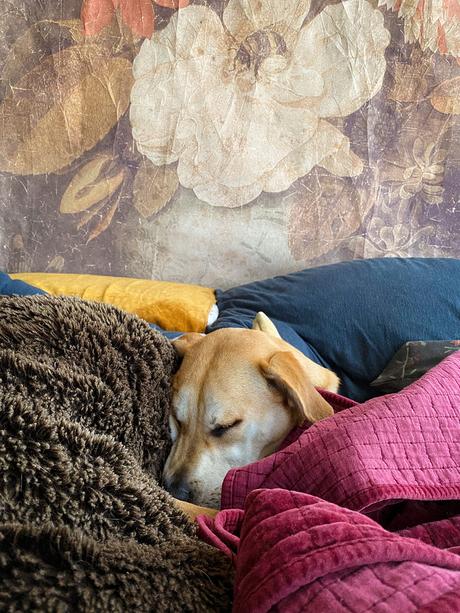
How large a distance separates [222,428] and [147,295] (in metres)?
0.85

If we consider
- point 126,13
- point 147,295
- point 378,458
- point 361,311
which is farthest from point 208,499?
point 126,13

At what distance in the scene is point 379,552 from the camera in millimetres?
494

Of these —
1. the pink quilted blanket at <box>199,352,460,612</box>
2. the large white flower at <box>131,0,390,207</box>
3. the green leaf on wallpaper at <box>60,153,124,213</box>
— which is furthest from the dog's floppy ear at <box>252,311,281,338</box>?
the green leaf on wallpaper at <box>60,153,124,213</box>

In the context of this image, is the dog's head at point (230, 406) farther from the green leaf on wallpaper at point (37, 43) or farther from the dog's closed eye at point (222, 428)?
the green leaf on wallpaper at point (37, 43)

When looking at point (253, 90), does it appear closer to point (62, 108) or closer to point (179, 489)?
point (62, 108)

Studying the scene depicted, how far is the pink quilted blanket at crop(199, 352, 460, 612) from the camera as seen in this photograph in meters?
0.48

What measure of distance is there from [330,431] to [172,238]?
5.49ft

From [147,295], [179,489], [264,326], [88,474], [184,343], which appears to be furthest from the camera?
[147,295]

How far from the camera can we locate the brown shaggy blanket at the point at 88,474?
0.51m

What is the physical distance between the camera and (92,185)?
236cm

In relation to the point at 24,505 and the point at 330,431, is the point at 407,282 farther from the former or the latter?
the point at 24,505

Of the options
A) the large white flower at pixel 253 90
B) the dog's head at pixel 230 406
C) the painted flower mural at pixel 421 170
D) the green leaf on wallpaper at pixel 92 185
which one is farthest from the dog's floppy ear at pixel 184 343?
the painted flower mural at pixel 421 170

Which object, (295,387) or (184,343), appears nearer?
(295,387)

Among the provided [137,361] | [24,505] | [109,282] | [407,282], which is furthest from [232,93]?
[24,505]
